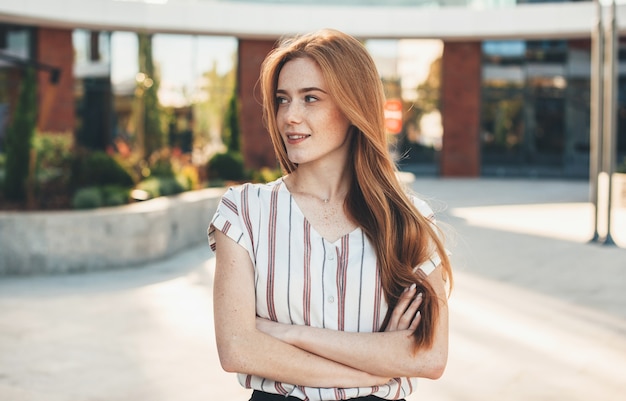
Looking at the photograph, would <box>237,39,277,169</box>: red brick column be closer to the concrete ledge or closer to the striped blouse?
the concrete ledge

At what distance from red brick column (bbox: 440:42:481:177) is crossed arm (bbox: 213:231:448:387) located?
24372 mm

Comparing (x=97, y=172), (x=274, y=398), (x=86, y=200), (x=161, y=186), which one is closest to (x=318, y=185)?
(x=274, y=398)

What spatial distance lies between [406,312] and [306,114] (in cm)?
62

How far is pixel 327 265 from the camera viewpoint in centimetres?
221

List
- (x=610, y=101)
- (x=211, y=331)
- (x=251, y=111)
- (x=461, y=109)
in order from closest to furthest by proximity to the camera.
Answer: (x=211, y=331) < (x=610, y=101) < (x=251, y=111) < (x=461, y=109)

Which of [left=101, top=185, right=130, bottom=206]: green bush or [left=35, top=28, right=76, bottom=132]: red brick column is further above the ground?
[left=35, top=28, right=76, bottom=132]: red brick column

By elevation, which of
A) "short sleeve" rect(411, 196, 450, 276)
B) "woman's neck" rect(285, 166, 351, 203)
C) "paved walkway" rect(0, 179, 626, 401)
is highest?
"woman's neck" rect(285, 166, 351, 203)

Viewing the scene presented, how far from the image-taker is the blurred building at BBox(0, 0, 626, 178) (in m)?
22.8

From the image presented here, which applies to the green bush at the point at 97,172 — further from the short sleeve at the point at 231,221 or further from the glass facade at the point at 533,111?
the glass facade at the point at 533,111

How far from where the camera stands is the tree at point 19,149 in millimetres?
10398

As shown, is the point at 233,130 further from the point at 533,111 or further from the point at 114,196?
the point at 533,111

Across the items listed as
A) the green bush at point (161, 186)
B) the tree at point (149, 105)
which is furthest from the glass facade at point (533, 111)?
the green bush at point (161, 186)

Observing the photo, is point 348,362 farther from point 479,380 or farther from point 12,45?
point 12,45

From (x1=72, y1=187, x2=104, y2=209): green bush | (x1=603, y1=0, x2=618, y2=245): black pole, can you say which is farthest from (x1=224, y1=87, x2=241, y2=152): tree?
(x1=603, y1=0, x2=618, y2=245): black pole
